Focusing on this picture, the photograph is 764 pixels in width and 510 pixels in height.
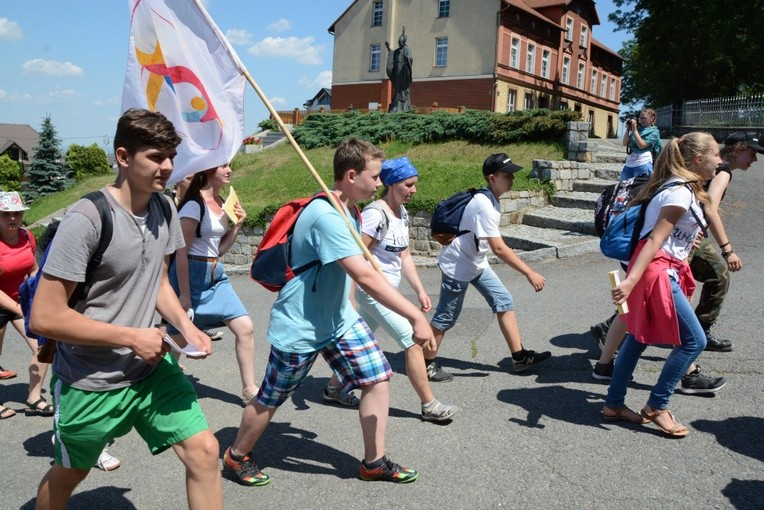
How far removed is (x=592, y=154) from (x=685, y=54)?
84.6ft

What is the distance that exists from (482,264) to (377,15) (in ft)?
149

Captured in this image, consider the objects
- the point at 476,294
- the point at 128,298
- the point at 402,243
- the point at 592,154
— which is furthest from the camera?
the point at 592,154

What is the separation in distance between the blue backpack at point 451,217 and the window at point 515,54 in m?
41.2

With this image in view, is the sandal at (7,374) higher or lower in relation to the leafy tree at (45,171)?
lower

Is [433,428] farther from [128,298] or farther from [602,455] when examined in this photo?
[128,298]

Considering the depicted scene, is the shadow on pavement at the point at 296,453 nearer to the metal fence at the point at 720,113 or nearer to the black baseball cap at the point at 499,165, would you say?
the black baseball cap at the point at 499,165

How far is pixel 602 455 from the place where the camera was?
3994 millimetres

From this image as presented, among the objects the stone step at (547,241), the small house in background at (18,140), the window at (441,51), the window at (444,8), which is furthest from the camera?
the small house in background at (18,140)

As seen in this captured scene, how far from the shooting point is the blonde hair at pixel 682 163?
4.16m

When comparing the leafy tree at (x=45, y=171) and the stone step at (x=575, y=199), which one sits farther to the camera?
the leafy tree at (x=45, y=171)

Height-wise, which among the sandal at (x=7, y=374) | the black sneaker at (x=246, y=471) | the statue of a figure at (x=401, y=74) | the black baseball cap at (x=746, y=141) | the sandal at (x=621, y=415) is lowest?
the sandal at (x=7, y=374)

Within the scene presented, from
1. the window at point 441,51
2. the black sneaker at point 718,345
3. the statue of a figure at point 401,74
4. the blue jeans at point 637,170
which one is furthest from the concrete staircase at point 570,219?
the window at point 441,51

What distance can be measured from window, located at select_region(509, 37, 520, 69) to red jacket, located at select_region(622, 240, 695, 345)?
42422mm

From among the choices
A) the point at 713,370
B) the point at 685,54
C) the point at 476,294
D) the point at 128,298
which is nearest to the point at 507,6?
the point at 685,54
